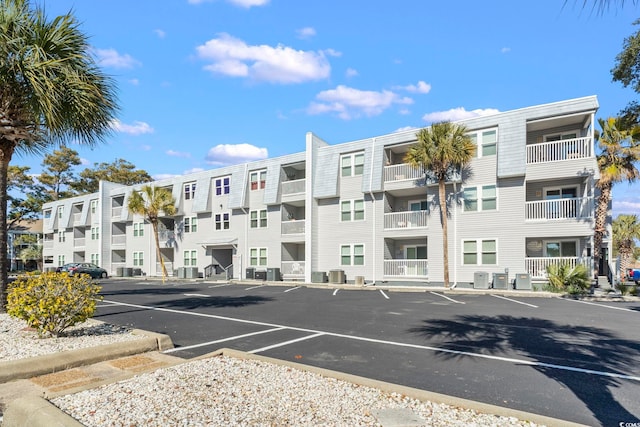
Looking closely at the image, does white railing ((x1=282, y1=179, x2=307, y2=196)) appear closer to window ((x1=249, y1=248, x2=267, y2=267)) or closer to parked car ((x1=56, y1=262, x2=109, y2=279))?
window ((x1=249, y1=248, x2=267, y2=267))

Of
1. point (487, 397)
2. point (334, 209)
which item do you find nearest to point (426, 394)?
point (487, 397)

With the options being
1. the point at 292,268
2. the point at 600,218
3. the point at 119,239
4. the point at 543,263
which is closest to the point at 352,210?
the point at 292,268

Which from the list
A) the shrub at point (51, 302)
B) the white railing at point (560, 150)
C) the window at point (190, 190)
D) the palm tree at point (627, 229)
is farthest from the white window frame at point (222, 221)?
the palm tree at point (627, 229)

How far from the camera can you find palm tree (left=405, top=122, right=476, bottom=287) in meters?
20.6

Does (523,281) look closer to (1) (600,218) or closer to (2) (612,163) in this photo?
(1) (600,218)

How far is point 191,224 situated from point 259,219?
7887 mm

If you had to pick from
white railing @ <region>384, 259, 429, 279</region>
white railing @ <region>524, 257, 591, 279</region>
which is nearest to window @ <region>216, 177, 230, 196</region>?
white railing @ <region>384, 259, 429, 279</region>

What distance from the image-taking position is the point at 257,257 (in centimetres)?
3028

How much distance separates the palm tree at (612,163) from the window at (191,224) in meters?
29.0

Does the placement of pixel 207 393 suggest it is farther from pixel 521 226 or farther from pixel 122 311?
pixel 521 226

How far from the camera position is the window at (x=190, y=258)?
34094 millimetres

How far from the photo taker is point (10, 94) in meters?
9.53

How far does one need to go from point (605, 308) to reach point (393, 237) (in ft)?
40.5

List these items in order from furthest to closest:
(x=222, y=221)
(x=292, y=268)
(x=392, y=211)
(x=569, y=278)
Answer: (x=222, y=221), (x=292, y=268), (x=392, y=211), (x=569, y=278)
